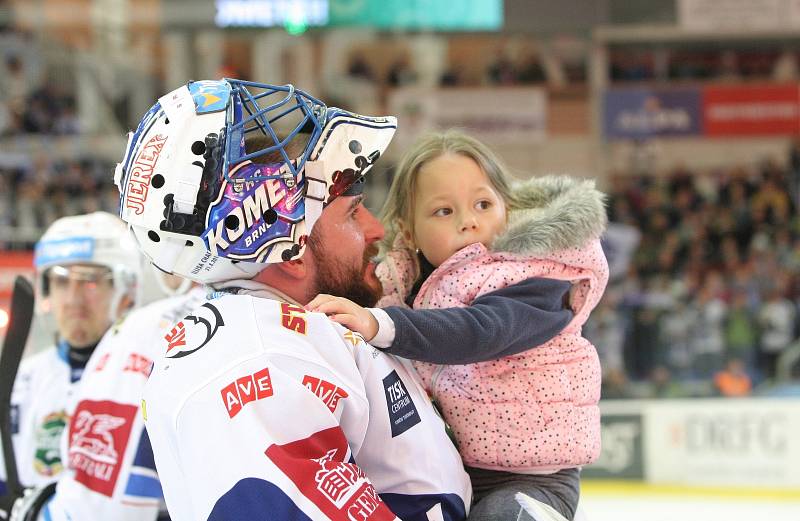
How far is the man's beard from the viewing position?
1562 mm

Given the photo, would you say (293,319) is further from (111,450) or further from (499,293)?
(111,450)

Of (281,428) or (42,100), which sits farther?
(42,100)

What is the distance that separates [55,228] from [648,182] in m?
11.9

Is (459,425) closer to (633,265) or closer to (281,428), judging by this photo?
(281,428)

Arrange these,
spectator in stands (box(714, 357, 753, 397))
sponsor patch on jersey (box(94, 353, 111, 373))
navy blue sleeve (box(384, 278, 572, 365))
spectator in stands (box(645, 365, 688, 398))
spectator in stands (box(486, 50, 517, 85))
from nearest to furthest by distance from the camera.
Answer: navy blue sleeve (box(384, 278, 572, 365)) < sponsor patch on jersey (box(94, 353, 111, 373)) < spectator in stands (box(645, 365, 688, 398)) < spectator in stands (box(714, 357, 753, 397)) < spectator in stands (box(486, 50, 517, 85))

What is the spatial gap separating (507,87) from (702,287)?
4.61 meters

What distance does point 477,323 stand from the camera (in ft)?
5.43

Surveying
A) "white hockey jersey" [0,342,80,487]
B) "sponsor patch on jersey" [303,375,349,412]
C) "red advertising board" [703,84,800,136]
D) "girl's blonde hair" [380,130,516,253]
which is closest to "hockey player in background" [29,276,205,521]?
"girl's blonde hair" [380,130,516,253]

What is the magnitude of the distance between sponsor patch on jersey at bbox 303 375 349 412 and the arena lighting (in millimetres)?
12578

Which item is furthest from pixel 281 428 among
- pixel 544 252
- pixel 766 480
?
pixel 766 480

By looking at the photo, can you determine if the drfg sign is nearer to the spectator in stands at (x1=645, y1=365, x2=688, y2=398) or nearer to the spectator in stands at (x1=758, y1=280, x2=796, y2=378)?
the spectator in stands at (x1=645, y1=365, x2=688, y2=398)

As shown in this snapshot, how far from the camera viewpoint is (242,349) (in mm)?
1341

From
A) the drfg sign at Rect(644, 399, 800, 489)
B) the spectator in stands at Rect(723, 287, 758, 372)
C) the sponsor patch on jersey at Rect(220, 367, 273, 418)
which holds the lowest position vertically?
the drfg sign at Rect(644, 399, 800, 489)

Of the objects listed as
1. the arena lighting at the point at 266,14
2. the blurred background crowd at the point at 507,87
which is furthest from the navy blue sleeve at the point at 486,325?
the arena lighting at the point at 266,14
